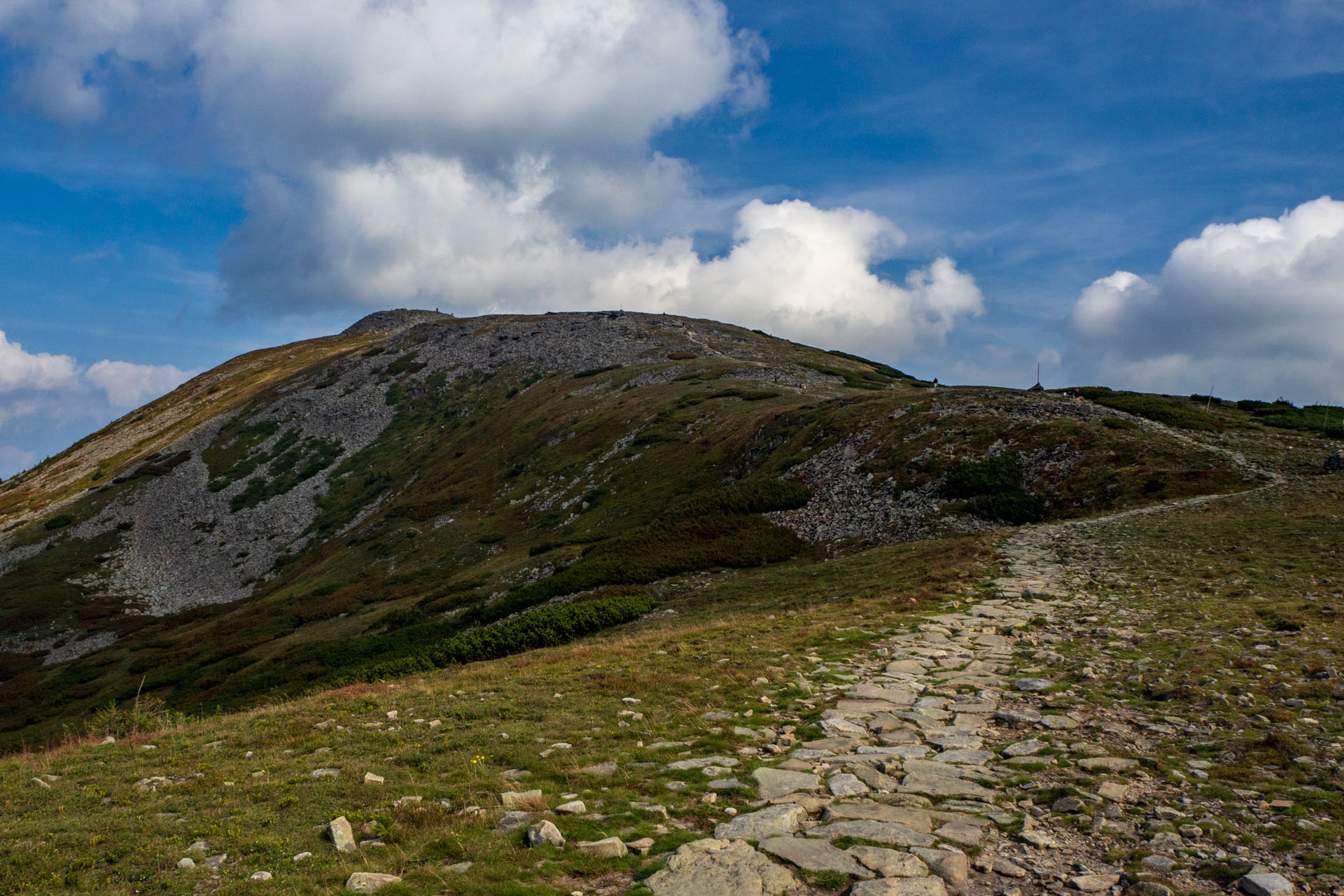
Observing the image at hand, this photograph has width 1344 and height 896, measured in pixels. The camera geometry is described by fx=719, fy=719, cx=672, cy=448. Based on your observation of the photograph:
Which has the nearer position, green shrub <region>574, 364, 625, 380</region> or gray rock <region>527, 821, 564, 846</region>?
gray rock <region>527, 821, 564, 846</region>

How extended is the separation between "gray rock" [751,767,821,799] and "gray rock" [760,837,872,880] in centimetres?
135

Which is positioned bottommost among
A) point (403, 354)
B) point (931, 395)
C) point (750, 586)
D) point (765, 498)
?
point (750, 586)

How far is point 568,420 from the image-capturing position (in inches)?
2963

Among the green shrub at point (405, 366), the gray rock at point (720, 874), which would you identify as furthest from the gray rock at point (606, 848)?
the green shrub at point (405, 366)

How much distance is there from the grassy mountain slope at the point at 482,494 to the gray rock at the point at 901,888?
22.5m

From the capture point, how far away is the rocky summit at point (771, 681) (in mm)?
7809

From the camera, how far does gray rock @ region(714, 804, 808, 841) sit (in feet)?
26.6

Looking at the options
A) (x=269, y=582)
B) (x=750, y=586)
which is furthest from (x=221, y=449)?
(x=750, y=586)

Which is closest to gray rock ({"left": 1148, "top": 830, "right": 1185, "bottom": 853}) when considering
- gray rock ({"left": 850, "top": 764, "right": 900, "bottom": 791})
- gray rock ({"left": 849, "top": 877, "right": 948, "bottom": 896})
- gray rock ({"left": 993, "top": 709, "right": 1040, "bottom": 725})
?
gray rock ({"left": 849, "top": 877, "right": 948, "bottom": 896})

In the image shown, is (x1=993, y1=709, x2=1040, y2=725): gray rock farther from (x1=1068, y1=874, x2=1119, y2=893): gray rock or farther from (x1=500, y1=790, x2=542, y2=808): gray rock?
(x1=500, y1=790, x2=542, y2=808): gray rock

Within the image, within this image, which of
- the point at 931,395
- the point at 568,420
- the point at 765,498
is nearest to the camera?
the point at 765,498

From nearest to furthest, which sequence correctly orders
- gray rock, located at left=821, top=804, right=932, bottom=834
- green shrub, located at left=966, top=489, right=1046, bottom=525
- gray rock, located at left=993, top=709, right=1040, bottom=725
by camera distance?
gray rock, located at left=821, top=804, right=932, bottom=834, gray rock, located at left=993, top=709, right=1040, bottom=725, green shrub, located at left=966, top=489, right=1046, bottom=525

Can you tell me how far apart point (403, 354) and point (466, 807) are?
123m

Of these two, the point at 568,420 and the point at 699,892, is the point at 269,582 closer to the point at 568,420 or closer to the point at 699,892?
the point at 568,420
